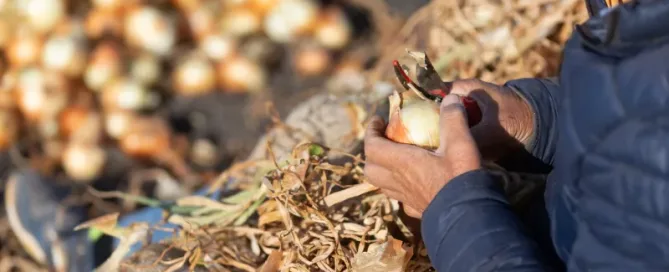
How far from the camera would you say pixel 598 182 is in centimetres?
74

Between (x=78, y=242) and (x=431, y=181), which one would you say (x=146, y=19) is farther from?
(x=431, y=181)

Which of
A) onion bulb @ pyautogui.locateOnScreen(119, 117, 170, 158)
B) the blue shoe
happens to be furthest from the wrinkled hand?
onion bulb @ pyautogui.locateOnScreen(119, 117, 170, 158)

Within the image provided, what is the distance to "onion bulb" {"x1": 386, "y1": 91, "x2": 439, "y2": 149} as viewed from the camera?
0.99 m

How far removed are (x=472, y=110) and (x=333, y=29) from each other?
1.55 metres

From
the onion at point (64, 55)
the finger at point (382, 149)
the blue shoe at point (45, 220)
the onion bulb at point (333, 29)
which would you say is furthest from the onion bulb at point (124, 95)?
the finger at point (382, 149)

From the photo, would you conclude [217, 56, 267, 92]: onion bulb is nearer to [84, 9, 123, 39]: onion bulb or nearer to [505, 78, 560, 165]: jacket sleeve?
[84, 9, 123, 39]: onion bulb

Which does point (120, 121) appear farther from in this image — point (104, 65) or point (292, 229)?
point (292, 229)

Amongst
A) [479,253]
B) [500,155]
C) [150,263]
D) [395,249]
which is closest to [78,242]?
[150,263]

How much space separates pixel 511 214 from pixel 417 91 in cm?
25

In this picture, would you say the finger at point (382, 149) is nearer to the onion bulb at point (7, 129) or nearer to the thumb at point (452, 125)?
the thumb at point (452, 125)

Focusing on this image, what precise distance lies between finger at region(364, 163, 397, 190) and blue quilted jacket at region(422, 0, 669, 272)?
0.42 ft

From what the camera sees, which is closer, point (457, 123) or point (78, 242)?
point (457, 123)

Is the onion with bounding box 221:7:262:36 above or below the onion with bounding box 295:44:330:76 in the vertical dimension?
above

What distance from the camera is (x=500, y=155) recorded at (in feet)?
3.57
